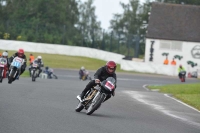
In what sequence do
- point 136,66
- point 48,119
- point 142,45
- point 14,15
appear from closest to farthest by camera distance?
point 48,119 < point 136,66 < point 142,45 < point 14,15

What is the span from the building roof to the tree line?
2.25 meters

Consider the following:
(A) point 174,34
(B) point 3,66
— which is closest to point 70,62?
(A) point 174,34

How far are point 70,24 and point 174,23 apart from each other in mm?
28559

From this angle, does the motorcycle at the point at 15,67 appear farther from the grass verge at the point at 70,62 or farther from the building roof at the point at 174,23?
the building roof at the point at 174,23

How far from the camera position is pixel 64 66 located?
61.6 metres

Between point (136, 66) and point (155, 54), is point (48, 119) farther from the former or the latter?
point (155, 54)

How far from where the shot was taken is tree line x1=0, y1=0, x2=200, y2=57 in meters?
71.4

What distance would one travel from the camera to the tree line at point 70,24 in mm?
71438

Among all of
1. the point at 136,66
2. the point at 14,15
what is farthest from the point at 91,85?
the point at 14,15

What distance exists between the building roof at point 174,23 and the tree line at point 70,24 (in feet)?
7.39

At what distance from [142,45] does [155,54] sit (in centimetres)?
667

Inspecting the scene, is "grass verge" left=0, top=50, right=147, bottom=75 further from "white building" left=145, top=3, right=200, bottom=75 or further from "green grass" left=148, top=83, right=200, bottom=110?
"green grass" left=148, top=83, right=200, bottom=110

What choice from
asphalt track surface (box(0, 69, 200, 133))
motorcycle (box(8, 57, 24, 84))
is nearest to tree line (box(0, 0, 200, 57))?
motorcycle (box(8, 57, 24, 84))

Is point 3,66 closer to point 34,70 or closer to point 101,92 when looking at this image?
point 34,70
